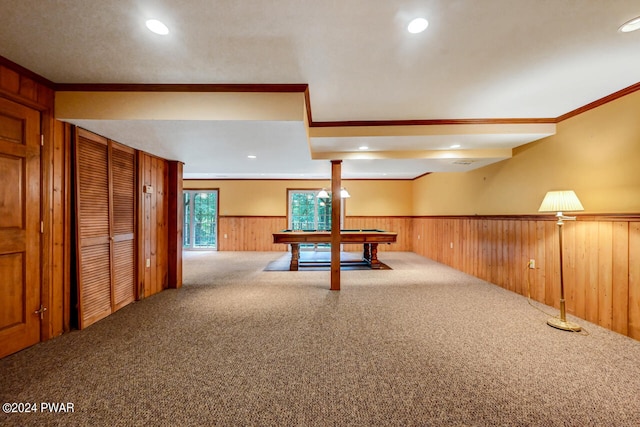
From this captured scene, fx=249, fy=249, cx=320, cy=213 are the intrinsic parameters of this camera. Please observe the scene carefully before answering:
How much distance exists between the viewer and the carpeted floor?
4.86 ft

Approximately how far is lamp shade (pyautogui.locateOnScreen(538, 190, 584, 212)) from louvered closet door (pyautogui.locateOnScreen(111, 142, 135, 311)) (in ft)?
15.9

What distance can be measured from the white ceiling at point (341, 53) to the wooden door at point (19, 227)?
0.40 meters

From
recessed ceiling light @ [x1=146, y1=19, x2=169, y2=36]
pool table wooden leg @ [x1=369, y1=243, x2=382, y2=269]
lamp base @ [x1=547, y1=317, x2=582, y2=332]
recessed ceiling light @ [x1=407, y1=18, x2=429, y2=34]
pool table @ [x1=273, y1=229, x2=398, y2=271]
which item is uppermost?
Result: recessed ceiling light @ [x1=146, y1=19, x2=169, y2=36]

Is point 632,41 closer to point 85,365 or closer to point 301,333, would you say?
point 301,333

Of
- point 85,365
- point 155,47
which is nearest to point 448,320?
point 85,365

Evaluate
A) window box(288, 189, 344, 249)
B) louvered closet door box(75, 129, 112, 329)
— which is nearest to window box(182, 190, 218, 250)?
window box(288, 189, 344, 249)

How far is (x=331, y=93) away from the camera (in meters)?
2.45

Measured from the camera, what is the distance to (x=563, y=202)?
252 cm

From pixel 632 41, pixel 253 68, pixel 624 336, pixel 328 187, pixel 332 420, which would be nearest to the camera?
pixel 332 420

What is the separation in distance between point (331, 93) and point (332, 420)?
258 centimetres

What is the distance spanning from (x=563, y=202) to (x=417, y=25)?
2338 mm

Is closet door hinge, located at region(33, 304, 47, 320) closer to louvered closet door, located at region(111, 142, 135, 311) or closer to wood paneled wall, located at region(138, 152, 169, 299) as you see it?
louvered closet door, located at region(111, 142, 135, 311)

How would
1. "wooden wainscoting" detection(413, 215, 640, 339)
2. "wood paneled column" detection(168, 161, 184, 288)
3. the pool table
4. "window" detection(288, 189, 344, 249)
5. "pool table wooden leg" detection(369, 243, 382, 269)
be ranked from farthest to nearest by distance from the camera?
1. "window" detection(288, 189, 344, 249)
2. "pool table wooden leg" detection(369, 243, 382, 269)
3. the pool table
4. "wood paneled column" detection(168, 161, 184, 288)
5. "wooden wainscoting" detection(413, 215, 640, 339)

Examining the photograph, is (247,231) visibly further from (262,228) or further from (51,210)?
(51,210)
